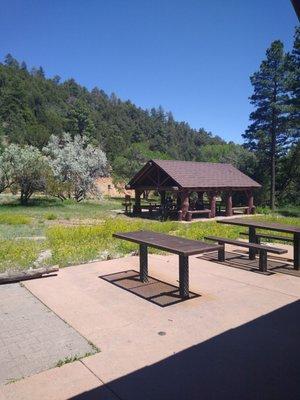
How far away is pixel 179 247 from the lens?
607 cm

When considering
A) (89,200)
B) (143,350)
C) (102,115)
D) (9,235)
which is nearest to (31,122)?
(102,115)

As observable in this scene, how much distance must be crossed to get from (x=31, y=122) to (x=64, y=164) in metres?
49.9

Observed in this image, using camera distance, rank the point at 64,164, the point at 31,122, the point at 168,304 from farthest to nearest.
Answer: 1. the point at 31,122
2. the point at 64,164
3. the point at 168,304

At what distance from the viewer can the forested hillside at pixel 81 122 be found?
68.1 m

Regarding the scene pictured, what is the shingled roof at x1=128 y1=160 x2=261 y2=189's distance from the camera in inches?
886

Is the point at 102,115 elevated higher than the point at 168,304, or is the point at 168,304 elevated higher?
the point at 102,115

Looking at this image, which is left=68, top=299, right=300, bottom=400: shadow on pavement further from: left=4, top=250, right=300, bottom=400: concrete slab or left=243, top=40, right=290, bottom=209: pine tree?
left=243, top=40, right=290, bottom=209: pine tree

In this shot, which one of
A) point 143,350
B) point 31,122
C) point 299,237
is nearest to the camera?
point 143,350

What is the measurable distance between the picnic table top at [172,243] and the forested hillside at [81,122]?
42.2 meters

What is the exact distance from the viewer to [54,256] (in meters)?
9.14

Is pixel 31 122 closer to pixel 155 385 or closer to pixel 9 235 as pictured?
pixel 9 235

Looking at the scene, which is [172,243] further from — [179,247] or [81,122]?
[81,122]

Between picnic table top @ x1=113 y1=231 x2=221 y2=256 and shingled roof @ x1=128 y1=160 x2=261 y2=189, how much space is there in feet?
46.7

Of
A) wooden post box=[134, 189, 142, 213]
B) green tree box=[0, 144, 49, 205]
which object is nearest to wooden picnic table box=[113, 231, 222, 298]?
wooden post box=[134, 189, 142, 213]
